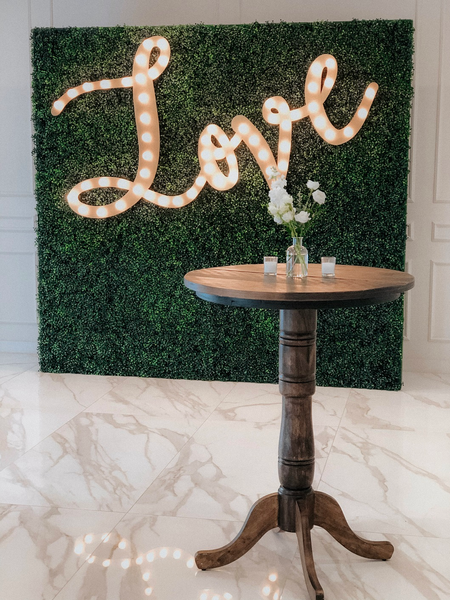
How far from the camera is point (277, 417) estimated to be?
159 inches

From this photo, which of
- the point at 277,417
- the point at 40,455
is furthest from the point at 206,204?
the point at 40,455

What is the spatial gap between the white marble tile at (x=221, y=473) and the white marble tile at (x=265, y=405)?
0.39 feet

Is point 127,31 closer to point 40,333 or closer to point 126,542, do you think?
point 40,333

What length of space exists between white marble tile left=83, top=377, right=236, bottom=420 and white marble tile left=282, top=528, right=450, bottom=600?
64.7 inches

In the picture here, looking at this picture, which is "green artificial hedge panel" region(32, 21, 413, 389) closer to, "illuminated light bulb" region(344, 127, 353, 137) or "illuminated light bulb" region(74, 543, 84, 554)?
"illuminated light bulb" region(344, 127, 353, 137)

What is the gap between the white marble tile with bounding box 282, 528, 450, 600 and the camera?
7.40 ft

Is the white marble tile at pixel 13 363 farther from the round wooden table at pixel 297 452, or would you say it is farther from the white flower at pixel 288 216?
the white flower at pixel 288 216

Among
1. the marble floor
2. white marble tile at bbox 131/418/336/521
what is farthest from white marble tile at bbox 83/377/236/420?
white marble tile at bbox 131/418/336/521

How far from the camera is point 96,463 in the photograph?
3.33m

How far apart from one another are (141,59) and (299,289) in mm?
2924

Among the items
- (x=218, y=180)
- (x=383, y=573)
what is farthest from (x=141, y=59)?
(x=383, y=573)

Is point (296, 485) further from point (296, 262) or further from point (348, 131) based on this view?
point (348, 131)

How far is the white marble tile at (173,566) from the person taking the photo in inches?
89.3

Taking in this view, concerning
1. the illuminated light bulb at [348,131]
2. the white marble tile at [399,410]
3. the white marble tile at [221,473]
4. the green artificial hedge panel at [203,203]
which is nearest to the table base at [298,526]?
the white marble tile at [221,473]
